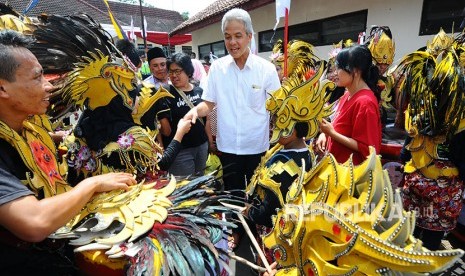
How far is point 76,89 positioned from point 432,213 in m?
2.74

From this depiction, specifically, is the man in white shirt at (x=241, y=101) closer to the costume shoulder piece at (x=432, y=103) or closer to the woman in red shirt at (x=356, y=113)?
the woman in red shirt at (x=356, y=113)

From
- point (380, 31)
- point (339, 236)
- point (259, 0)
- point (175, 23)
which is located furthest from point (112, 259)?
point (175, 23)

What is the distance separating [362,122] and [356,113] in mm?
84

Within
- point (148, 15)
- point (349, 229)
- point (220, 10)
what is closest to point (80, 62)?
point (349, 229)

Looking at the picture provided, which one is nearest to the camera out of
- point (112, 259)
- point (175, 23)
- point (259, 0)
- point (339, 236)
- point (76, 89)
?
point (339, 236)

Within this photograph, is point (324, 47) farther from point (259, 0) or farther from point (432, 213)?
point (432, 213)

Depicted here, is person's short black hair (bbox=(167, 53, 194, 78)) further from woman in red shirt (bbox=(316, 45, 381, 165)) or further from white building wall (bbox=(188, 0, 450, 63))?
white building wall (bbox=(188, 0, 450, 63))

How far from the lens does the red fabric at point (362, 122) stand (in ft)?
6.84

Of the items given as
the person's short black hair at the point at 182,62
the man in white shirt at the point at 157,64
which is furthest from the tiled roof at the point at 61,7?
the person's short black hair at the point at 182,62

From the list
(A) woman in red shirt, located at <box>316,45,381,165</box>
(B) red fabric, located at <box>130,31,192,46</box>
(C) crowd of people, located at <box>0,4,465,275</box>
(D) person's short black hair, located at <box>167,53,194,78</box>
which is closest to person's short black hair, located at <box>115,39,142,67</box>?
(C) crowd of people, located at <box>0,4,465,275</box>

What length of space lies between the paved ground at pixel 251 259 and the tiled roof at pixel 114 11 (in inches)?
618

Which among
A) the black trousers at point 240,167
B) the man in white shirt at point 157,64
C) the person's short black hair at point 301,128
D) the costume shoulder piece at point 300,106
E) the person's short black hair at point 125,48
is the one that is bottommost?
the black trousers at point 240,167

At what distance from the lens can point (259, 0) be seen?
6.95 meters

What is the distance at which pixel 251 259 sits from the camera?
2.90m
